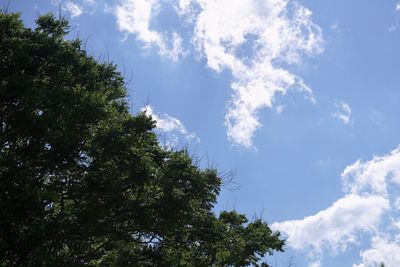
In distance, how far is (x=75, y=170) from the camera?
1383 centimetres

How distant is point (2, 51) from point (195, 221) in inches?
321

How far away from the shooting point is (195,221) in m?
15.2

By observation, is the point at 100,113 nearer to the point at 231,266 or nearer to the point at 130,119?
the point at 130,119

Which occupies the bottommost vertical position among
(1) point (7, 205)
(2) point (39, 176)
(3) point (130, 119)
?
(1) point (7, 205)

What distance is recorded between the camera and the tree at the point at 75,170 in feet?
41.2

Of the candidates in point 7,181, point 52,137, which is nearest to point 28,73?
point 52,137

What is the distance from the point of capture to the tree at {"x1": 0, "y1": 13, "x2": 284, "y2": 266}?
12562mm

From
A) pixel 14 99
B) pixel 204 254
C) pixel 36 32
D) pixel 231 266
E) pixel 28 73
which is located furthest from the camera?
pixel 231 266

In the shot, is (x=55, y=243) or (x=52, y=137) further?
(x=55, y=243)

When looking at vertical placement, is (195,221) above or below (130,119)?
below

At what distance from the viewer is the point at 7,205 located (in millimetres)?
11984

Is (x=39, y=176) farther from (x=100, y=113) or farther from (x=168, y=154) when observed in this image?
(x=168, y=154)

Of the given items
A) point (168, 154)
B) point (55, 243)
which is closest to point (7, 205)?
point (55, 243)

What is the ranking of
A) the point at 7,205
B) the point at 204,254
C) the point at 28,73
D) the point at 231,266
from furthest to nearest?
1. the point at 231,266
2. the point at 204,254
3. the point at 28,73
4. the point at 7,205
